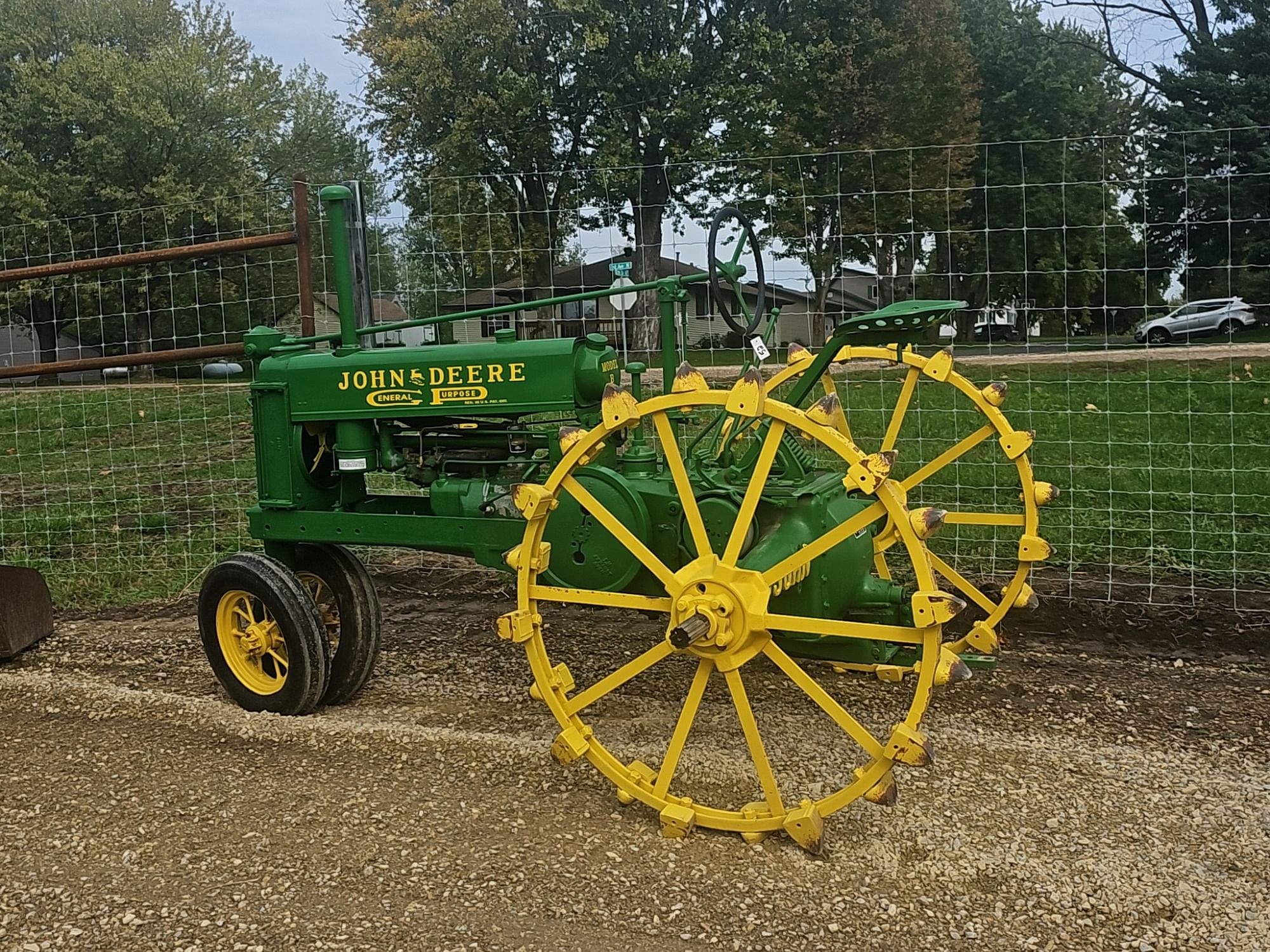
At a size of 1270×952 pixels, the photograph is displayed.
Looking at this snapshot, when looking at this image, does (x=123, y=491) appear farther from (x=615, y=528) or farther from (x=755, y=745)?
(x=755, y=745)

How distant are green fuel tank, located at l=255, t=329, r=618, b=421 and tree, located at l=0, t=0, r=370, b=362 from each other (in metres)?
19.1

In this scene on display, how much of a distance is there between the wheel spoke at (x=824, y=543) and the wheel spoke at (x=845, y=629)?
11 cm

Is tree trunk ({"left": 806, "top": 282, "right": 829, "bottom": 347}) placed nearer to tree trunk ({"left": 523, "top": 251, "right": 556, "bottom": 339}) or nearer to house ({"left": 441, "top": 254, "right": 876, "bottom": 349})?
house ({"left": 441, "top": 254, "right": 876, "bottom": 349})

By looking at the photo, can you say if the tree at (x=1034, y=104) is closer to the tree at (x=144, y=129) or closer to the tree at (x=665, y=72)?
the tree at (x=665, y=72)

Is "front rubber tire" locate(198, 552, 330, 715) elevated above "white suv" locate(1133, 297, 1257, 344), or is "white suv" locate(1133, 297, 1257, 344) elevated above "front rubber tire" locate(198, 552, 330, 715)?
"white suv" locate(1133, 297, 1257, 344)

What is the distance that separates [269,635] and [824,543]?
7.39ft

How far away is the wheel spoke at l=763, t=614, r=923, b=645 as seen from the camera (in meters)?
2.86

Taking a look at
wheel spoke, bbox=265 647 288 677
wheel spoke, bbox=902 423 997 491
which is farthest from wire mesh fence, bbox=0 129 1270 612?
wheel spoke, bbox=265 647 288 677

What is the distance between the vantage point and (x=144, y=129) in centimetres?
2706

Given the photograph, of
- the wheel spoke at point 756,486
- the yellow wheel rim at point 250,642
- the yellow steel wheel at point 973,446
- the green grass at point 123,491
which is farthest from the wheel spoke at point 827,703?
the green grass at point 123,491

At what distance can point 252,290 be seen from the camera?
23250 millimetres

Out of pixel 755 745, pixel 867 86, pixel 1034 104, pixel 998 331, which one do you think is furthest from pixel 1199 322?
pixel 1034 104

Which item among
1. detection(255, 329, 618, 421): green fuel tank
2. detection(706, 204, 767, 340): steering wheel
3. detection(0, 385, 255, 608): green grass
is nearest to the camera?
detection(706, 204, 767, 340): steering wheel

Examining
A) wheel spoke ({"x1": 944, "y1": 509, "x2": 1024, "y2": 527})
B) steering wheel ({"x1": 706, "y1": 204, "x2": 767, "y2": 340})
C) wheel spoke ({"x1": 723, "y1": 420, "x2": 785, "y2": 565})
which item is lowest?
wheel spoke ({"x1": 944, "y1": 509, "x2": 1024, "y2": 527})
